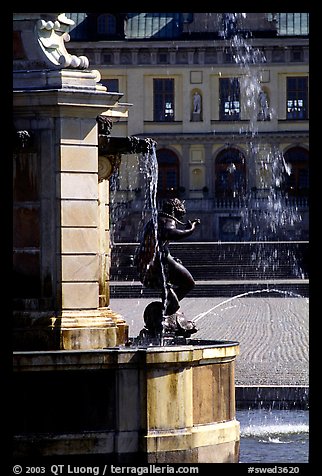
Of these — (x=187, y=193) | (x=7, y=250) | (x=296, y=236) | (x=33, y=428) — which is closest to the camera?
(x=7, y=250)

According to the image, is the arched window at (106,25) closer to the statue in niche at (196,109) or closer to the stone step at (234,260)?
the statue in niche at (196,109)

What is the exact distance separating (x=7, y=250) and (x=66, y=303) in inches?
82.5

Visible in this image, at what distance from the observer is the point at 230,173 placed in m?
67.9

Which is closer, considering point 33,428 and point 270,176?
point 33,428

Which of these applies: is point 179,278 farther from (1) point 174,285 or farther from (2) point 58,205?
(2) point 58,205

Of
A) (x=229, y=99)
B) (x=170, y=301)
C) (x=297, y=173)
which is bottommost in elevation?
(x=170, y=301)

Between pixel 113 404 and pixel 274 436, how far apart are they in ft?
11.0

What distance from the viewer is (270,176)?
68.1 metres

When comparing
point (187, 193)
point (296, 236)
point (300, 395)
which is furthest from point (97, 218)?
point (187, 193)

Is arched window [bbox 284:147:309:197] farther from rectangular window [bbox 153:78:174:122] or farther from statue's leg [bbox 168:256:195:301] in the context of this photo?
statue's leg [bbox 168:256:195:301]

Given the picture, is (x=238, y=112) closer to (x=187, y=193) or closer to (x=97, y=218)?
(x=187, y=193)

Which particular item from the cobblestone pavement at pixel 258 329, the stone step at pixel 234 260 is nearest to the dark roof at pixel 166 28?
the stone step at pixel 234 260

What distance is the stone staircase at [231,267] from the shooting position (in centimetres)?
4284

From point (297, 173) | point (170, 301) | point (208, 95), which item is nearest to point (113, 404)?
point (170, 301)
